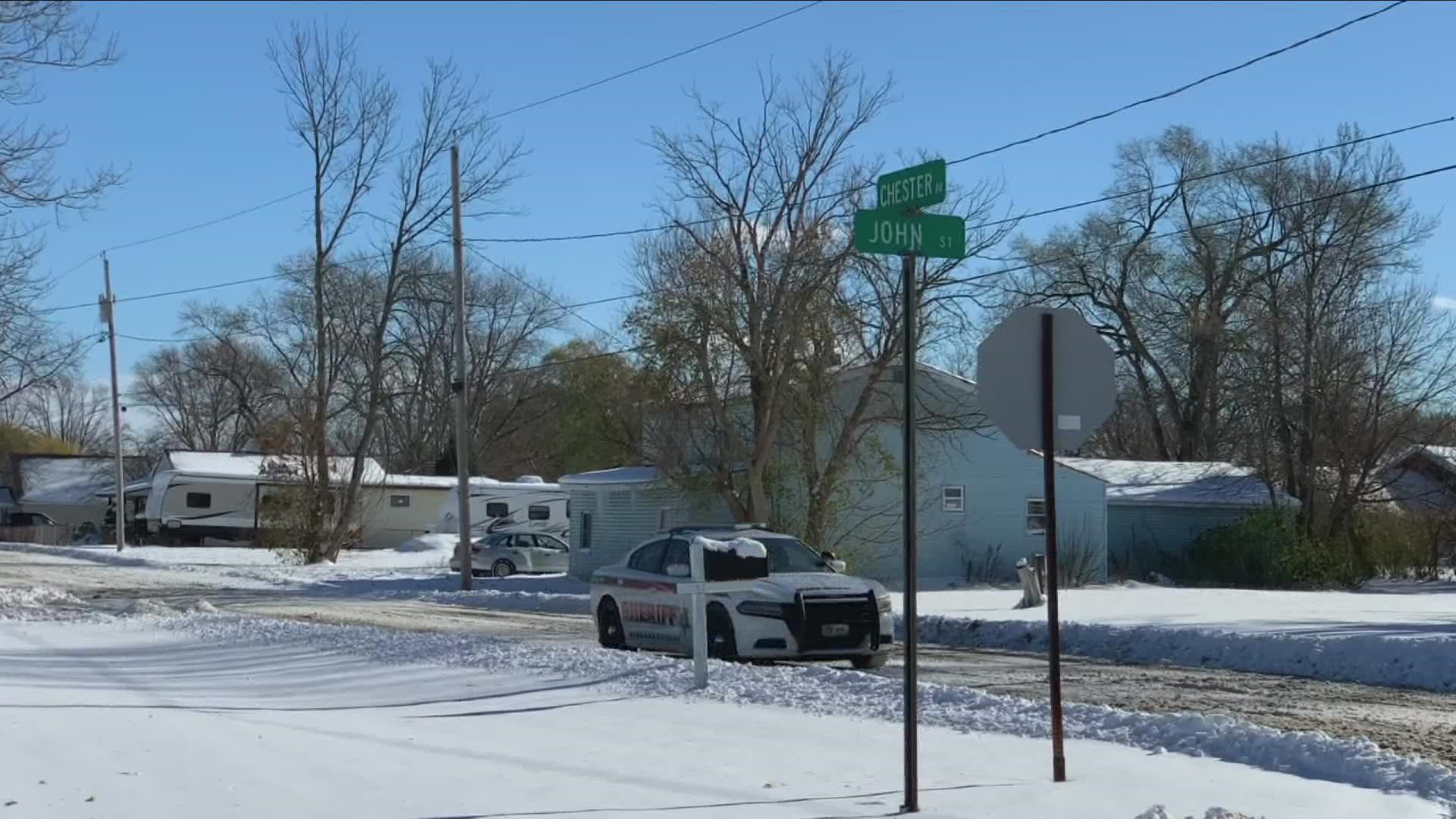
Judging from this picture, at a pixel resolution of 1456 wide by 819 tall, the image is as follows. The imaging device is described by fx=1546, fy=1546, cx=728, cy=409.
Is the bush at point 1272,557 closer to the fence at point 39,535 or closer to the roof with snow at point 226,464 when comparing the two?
the roof with snow at point 226,464

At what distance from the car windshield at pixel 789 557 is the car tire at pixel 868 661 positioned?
1453 millimetres

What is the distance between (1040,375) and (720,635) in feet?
29.2

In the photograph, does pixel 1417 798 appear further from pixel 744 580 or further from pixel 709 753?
pixel 744 580

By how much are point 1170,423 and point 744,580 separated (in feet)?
172

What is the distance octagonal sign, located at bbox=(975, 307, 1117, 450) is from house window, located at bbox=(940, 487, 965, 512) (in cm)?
2987

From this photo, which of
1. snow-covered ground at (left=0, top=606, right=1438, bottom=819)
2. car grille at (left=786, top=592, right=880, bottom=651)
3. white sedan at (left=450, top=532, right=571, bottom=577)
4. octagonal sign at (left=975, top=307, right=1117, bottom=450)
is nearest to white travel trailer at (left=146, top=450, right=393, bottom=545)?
white sedan at (left=450, top=532, right=571, bottom=577)

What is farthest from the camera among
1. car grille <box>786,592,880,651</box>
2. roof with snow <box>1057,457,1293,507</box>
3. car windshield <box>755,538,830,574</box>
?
roof with snow <box>1057,457,1293,507</box>

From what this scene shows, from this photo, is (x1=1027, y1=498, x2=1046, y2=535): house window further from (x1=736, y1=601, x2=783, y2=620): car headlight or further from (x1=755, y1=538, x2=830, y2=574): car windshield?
(x1=736, y1=601, x2=783, y2=620): car headlight

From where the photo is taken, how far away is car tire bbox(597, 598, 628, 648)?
19109 millimetres

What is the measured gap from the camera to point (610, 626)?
19.4 metres

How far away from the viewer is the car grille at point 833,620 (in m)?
16.8

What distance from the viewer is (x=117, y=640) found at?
62.4 feet

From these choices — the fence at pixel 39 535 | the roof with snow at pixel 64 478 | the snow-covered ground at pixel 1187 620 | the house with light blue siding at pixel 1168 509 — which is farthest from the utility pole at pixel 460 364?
the roof with snow at pixel 64 478

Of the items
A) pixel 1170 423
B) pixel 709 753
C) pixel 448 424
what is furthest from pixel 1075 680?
pixel 448 424
